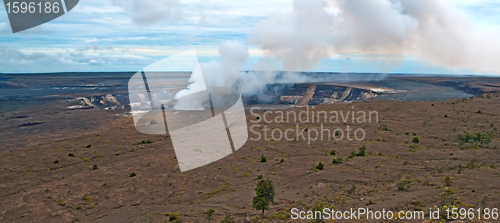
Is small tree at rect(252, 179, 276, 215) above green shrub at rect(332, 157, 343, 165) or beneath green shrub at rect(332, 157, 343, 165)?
above

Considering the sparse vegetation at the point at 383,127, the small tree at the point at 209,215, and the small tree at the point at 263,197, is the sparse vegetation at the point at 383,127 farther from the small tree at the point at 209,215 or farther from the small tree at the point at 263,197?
the small tree at the point at 209,215

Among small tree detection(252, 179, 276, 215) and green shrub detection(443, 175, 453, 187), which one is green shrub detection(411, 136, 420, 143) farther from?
small tree detection(252, 179, 276, 215)

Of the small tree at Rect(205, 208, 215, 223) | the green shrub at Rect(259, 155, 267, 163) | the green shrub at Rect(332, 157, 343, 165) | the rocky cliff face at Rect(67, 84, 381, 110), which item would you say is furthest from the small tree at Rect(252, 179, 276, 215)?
the rocky cliff face at Rect(67, 84, 381, 110)

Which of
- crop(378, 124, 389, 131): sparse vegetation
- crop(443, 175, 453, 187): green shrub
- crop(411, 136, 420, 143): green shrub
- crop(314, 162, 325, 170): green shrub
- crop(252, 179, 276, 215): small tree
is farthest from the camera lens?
crop(378, 124, 389, 131): sparse vegetation

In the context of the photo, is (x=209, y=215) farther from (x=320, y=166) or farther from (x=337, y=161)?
(x=337, y=161)

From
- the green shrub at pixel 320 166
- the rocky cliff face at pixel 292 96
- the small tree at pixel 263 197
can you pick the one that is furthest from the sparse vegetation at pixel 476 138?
the rocky cliff face at pixel 292 96

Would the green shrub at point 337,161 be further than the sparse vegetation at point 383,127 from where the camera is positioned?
No

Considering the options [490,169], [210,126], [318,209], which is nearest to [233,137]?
[210,126]

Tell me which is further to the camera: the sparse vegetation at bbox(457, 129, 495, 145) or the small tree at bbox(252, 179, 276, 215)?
the sparse vegetation at bbox(457, 129, 495, 145)
